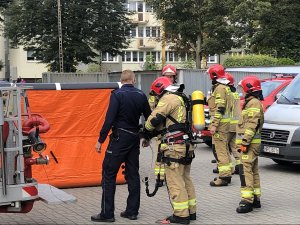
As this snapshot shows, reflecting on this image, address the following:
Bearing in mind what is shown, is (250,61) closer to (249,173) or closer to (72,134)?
(72,134)

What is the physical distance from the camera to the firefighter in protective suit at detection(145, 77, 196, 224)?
23.1 feet

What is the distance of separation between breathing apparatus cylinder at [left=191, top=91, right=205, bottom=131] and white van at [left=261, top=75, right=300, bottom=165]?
4032 millimetres

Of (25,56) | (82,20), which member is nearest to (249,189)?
(82,20)

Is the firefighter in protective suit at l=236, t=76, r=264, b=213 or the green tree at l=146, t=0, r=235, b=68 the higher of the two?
the green tree at l=146, t=0, r=235, b=68

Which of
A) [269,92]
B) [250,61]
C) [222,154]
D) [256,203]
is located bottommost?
[256,203]

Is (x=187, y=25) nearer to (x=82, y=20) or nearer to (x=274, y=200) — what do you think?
(x=82, y=20)

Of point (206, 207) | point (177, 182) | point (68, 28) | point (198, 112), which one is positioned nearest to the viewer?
point (177, 182)

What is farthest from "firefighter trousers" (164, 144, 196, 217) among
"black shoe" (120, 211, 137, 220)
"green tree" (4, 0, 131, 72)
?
"green tree" (4, 0, 131, 72)

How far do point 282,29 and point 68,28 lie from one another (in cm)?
1322

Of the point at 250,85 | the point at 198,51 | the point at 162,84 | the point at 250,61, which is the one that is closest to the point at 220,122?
the point at 250,85

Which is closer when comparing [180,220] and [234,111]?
[180,220]

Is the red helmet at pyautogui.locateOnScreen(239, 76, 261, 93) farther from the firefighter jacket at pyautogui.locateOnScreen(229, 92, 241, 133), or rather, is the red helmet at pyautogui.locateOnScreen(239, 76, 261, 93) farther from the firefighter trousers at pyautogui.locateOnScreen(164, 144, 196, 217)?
the firefighter jacket at pyautogui.locateOnScreen(229, 92, 241, 133)

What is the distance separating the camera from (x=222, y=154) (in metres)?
9.79

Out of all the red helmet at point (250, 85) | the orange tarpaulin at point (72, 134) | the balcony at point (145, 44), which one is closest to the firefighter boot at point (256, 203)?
the red helmet at point (250, 85)
